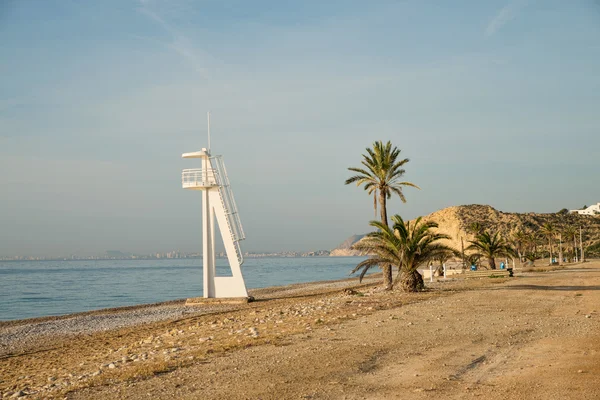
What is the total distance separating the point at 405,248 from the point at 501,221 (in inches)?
3359

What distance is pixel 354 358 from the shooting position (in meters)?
10.2

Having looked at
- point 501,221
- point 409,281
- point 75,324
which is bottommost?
point 75,324

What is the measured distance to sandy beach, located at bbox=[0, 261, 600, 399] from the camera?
8.20 metres

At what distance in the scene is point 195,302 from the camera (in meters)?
28.7

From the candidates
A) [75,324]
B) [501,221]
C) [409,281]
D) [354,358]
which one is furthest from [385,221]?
[501,221]

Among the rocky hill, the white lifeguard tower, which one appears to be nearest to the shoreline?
the white lifeguard tower

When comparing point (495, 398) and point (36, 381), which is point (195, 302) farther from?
point (495, 398)

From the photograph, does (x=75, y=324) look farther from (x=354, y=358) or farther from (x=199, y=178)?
(x=354, y=358)

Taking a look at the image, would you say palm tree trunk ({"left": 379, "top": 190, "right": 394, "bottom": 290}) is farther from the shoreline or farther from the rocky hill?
the rocky hill

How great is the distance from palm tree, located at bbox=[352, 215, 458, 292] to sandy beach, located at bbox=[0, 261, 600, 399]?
4590 millimetres

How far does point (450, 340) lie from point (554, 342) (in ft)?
6.38

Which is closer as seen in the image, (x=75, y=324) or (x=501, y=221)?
(x=75, y=324)

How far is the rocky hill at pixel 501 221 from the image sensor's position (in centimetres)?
9500

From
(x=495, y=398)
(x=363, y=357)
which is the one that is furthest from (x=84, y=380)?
(x=495, y=398)
